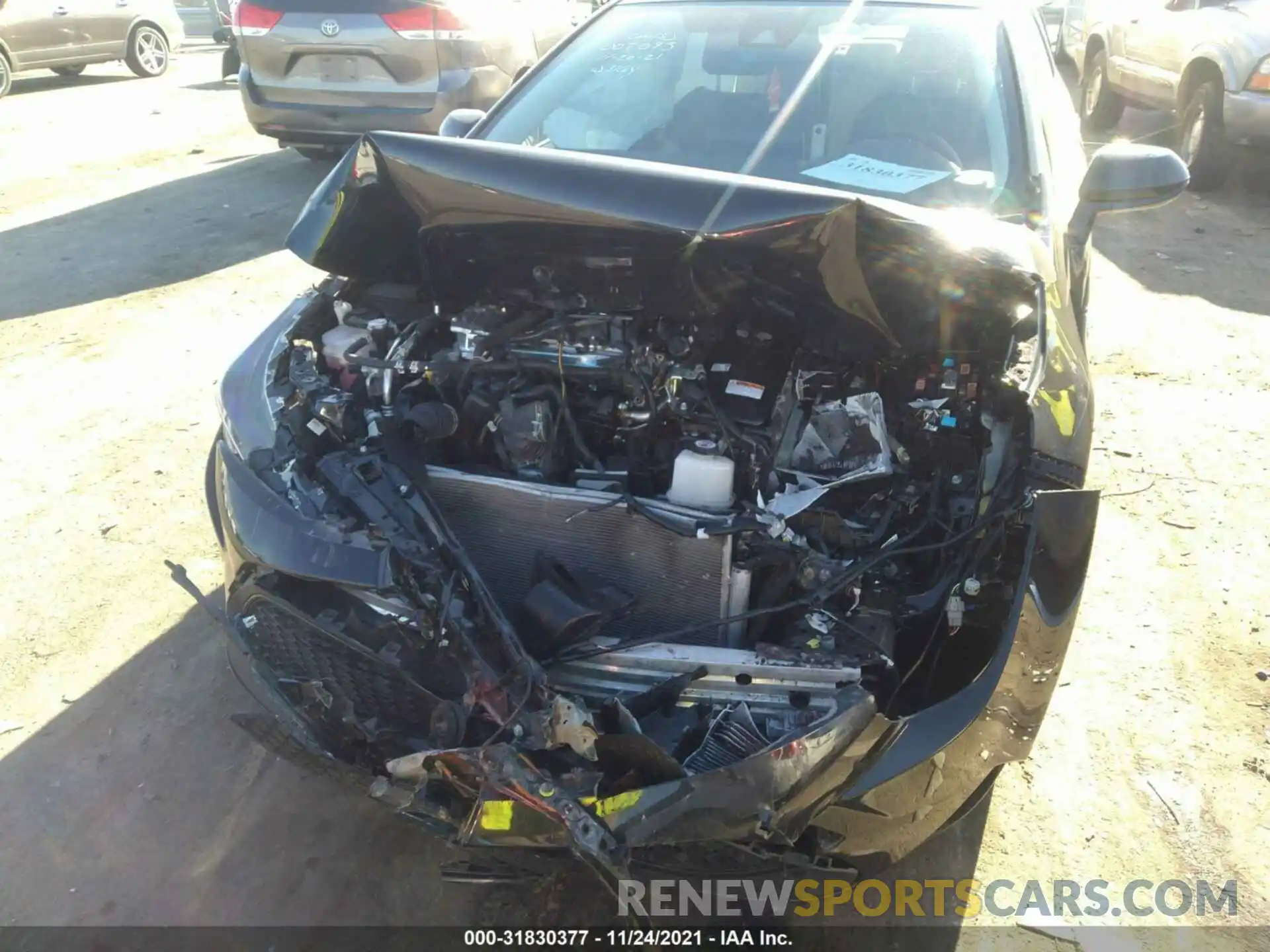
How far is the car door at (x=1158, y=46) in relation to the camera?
7.11 m

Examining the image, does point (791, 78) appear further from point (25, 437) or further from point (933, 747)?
point (25, 437)

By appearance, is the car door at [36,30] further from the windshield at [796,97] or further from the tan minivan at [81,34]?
the windshield at [796,97]

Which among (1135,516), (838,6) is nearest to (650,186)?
(838,6)

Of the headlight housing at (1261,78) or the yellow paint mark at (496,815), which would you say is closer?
the yellow paint mark at (496,815)

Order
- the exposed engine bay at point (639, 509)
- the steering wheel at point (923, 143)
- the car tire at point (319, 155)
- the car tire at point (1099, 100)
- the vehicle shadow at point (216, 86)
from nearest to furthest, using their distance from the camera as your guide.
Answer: the exposed engine bay at point (639, 509) < the steering wheel at point (923, 143) < the car tire at point (319, 155) < the car tire at point (1099, 100) < the vehicle shadow at point (216, 86)

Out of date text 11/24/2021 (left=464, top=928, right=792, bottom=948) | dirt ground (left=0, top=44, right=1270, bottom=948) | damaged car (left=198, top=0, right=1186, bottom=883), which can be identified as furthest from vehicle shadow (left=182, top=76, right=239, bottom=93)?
date text 11/24/2021 (left=464, top=928, right=792, bottom=948)

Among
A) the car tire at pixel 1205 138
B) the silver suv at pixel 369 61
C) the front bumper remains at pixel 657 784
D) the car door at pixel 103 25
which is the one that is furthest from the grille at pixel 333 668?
the car door at pixel 103 25

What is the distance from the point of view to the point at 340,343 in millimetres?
2348

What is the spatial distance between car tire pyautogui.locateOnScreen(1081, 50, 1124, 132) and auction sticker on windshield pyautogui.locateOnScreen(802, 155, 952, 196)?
7.85m

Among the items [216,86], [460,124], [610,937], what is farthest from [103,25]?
[610,937]

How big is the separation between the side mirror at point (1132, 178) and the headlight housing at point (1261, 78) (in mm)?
5007

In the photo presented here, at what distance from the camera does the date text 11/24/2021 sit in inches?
77.2

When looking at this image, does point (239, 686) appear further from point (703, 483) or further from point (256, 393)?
point (703, 483)

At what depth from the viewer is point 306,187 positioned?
725 cm
